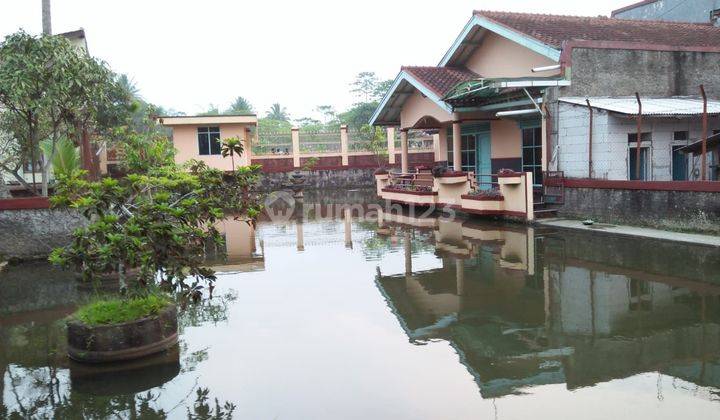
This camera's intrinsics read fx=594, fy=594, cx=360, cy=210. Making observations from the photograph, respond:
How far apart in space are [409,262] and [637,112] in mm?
6213

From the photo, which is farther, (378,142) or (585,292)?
(378,142)

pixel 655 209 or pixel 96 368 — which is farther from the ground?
pixel 655 209

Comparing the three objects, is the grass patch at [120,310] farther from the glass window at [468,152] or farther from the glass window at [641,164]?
the glass window at [468,152]

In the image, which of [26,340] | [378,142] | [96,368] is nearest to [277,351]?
[96,368]

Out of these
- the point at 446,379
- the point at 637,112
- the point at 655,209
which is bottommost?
the point at 446,379

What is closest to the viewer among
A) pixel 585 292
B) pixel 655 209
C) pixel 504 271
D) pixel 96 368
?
pixel 96 368

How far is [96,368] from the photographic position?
530 centimetres

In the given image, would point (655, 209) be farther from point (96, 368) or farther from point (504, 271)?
point (96, 368)

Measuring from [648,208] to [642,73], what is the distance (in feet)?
15.4

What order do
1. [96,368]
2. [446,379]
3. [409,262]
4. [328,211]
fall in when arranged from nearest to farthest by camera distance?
[446,379] → [96,368] → [409,262] → [328,211]

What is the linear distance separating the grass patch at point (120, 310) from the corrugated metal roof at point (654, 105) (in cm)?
1017

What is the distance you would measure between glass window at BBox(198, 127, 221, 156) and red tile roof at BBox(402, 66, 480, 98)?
1011 cm

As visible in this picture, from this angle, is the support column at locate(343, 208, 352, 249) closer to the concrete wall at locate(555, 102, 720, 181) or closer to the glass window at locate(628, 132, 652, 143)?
the concrete wall at locate(555, 102, 720, 181)

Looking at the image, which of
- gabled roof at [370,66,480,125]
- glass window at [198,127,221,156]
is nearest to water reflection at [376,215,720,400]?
gabled roof at [370,66,480,125]
